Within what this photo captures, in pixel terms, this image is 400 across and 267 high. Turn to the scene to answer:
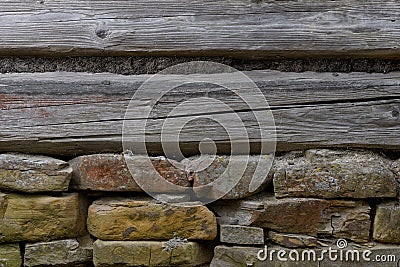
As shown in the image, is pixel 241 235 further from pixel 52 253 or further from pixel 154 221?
pixel 52 253

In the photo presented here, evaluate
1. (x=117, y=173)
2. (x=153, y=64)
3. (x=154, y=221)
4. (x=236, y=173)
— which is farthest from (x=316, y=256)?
(x=153, y=64)

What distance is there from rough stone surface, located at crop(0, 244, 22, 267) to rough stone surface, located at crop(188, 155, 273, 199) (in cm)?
67

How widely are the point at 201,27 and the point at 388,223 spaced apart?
0.90m

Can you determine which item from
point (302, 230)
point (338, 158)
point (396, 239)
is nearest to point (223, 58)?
point (338, 158)

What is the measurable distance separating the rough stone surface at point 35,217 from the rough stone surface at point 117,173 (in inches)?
4.2

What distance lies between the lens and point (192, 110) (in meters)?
1.90

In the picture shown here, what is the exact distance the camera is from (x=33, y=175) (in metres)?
1.90

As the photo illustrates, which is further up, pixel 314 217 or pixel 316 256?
pixel 314 217

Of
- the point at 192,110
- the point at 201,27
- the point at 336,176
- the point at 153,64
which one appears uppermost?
the point at 201,27

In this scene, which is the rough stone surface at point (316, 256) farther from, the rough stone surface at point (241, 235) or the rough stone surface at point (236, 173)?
the rough stone surface at point (236, 173)

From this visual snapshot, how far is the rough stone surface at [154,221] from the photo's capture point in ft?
6.22

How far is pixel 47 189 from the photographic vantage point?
1.90 m

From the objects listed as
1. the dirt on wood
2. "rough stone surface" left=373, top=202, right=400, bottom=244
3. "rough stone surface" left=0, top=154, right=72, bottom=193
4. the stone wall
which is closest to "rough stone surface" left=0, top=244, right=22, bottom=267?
the stone wall

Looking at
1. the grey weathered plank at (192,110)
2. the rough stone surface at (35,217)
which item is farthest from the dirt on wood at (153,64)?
the rough stone surface at (35,217)
